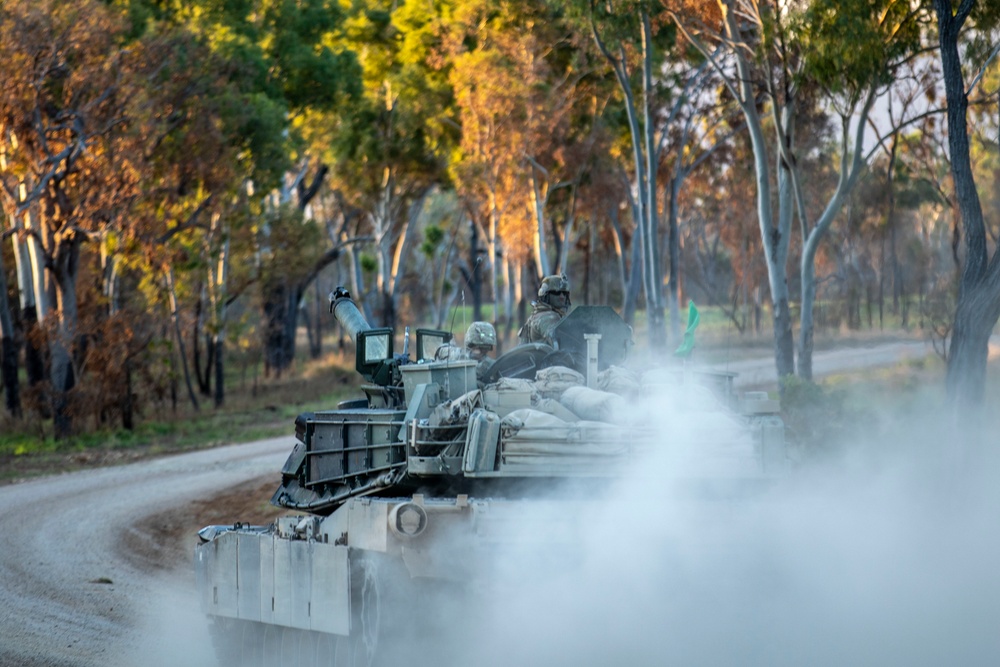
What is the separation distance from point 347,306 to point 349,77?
29.0 meters

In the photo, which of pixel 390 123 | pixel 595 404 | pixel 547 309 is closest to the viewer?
pixel 595 404

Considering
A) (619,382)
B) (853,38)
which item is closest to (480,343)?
(619,382)

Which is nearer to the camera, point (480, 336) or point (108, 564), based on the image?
point (480, 336)

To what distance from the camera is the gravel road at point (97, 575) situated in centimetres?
921

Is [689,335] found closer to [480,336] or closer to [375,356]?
[480,336]

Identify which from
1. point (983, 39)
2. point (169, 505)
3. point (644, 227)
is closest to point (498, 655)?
point (169, 505)

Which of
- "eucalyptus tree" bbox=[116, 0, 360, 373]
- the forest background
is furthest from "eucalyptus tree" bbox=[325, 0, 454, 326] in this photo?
"eucalyptus tree" bbox=[116, 0, 360, 373]

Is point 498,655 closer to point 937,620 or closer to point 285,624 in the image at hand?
point 285,624

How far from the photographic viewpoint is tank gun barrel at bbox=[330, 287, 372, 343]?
10.3 meters

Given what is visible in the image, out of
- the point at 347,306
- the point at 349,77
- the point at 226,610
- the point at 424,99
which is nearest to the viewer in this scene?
the point at 226,610

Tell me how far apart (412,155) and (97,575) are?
34.0 m

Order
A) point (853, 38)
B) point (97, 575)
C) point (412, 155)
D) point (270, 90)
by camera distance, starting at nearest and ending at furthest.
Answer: point (97, 575) < point (853, 38) < point (270, 90) < point (412, 155)

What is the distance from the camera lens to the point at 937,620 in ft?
26.0

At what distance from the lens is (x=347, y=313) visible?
10.6m
